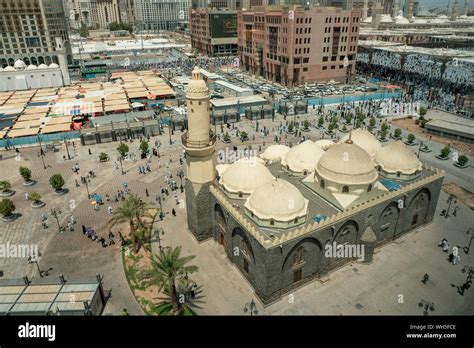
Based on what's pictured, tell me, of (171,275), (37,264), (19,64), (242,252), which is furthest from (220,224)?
(19,64)

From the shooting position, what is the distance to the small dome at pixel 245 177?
3111 cm

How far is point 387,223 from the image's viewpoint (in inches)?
1329

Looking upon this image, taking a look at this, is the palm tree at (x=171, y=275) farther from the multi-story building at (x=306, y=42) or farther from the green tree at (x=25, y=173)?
Answer: the multi-story building at (x=306, y=42)

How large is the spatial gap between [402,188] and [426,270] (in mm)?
7906

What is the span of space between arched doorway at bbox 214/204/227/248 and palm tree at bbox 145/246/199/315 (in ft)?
19.8

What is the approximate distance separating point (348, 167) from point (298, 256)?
9550 mm

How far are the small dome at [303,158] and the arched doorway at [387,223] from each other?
8.39 metres

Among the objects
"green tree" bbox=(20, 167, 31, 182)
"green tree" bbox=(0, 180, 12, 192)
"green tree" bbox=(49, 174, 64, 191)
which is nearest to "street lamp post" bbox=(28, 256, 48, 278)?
"green tree" bbox=(49, 174, 64, 191)

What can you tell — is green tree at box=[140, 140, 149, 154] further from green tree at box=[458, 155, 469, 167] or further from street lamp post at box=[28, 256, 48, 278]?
green tree at box=[458, 155, 469, 167]

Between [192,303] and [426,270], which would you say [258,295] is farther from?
[426,270]

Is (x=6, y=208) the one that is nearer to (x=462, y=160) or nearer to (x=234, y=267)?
(x=234, y=267)

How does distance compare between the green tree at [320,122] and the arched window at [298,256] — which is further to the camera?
the green tree at [320,122]

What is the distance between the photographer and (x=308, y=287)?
2952cm

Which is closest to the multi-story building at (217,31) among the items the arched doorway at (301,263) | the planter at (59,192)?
the planter at (59,192)
